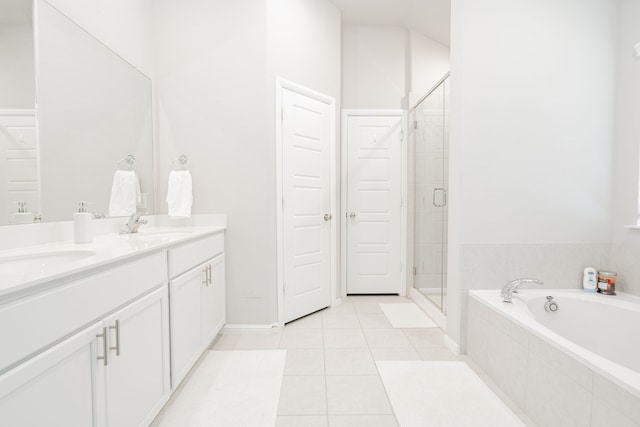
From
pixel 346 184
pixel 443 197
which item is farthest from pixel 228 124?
pixel 443 197

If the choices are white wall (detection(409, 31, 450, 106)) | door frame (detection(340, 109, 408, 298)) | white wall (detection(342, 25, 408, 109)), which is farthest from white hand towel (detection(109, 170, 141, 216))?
white wall (detection(409, 31, 450, 106))

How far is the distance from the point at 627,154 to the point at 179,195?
10.1ft

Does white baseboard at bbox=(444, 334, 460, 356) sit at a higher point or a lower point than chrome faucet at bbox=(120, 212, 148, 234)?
lower

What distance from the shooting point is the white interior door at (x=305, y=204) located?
8.41 ft

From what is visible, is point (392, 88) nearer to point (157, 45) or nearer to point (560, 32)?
point (560, 32)

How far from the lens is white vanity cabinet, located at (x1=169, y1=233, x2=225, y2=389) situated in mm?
1558

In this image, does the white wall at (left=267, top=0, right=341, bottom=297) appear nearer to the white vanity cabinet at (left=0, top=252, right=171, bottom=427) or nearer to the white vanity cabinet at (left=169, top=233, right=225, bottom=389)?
the white vanity cabinet at (left=169, top=233, right=225, bottom=389)

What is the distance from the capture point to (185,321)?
5.48ft

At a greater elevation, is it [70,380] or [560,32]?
[560,32]

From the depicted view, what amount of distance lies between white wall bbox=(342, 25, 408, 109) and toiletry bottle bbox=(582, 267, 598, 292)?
2.30 metres

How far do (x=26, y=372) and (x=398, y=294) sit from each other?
3.20 metres

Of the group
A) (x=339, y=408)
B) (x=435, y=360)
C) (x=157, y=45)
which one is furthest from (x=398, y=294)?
(x=157, y=45)

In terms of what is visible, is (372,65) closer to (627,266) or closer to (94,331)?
(627,266)

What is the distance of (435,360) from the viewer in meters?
1.99
